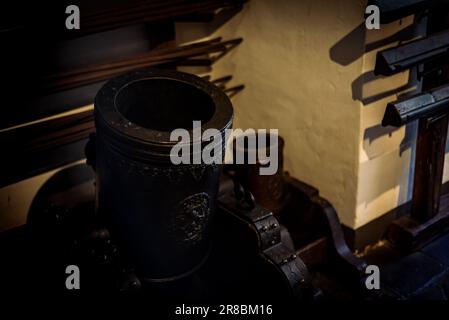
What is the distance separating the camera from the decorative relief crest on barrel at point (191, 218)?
3037 mm

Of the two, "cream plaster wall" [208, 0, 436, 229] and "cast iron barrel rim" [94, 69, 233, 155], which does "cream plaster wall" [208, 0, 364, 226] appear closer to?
"cream plaster wall" [208, 0, 436, 229]

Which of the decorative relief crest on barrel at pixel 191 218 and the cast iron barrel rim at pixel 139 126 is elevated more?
the cast iron barrel rim at pixel 139 126

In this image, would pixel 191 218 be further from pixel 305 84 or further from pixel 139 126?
pixel 305 84

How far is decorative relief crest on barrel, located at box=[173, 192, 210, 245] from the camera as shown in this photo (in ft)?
9.96

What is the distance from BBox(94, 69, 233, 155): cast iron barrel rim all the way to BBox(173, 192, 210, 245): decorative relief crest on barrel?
A: 37cm

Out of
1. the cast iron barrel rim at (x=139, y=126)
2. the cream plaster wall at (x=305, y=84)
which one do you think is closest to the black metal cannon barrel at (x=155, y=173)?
the cast iron barrel rim at (x=139, y=126)

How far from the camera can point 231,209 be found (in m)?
3.47

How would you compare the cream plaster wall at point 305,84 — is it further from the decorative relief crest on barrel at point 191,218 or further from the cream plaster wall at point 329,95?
the decorative relief crest on barrel at point 191,218

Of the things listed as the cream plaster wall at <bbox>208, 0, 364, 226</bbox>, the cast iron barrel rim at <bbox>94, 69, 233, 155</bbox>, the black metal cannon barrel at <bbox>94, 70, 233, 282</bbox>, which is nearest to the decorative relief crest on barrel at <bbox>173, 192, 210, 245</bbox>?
the black metal cannon barrel at <bbox>94, 70, 233, 282</bbox>

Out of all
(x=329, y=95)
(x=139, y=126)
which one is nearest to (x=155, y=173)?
(x=139, y=126)

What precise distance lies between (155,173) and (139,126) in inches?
9.1

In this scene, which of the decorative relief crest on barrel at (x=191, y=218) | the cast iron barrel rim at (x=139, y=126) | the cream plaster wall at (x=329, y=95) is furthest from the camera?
the cream plaster wall at (x=329, y=95)

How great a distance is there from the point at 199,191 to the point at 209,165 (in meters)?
0.15
